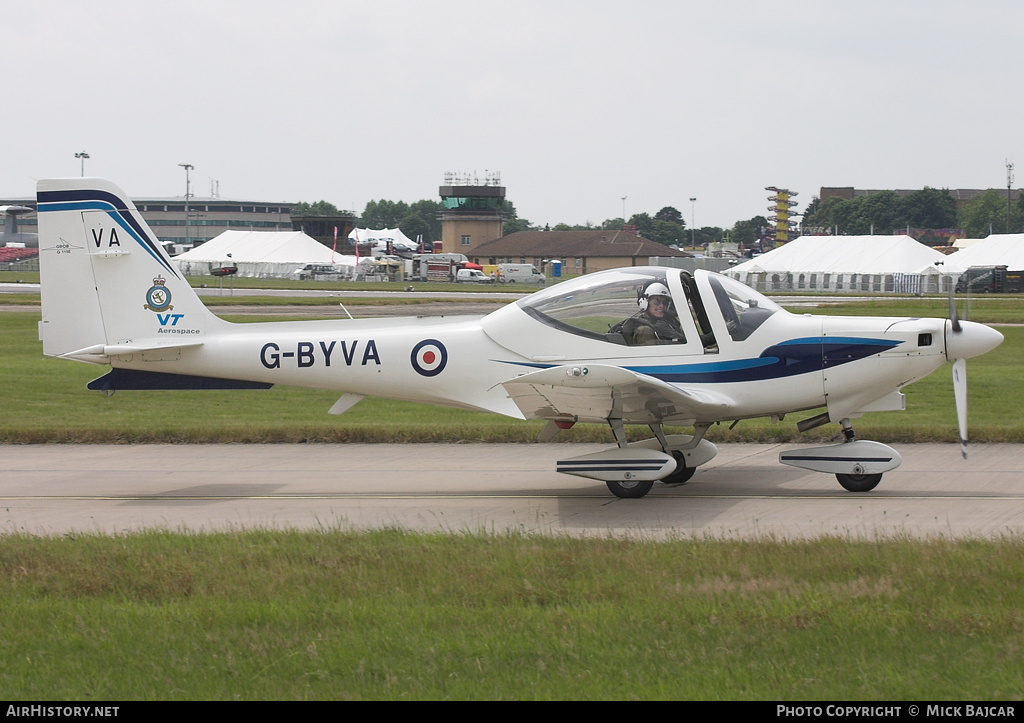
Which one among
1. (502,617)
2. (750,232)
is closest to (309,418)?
(502,617)

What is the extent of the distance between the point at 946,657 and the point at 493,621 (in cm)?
243

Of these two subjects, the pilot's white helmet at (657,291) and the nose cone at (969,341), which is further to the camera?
the pilot's white helmet at (657,291)

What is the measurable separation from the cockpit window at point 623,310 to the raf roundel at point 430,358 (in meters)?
1.23

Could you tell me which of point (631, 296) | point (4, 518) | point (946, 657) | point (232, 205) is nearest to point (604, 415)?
point (631, 296)

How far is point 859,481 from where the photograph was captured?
10.2 metres

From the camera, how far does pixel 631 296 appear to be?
33.5ft

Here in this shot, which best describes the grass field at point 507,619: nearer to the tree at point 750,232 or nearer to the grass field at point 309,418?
the grass field at point 309,418

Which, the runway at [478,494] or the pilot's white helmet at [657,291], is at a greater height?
the pilot's white helmet at [657,291]

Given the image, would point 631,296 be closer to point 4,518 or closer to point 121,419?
point 4,518

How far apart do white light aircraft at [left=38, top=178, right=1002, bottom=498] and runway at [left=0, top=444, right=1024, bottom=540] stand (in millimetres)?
535

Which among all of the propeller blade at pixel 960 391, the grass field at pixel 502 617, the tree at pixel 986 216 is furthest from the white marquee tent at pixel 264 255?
the tree at pixel 986 216

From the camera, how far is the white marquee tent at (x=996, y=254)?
71375 mm

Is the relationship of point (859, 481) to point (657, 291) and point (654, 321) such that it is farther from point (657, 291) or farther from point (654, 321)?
point (657, 291)

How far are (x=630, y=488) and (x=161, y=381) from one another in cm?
524
